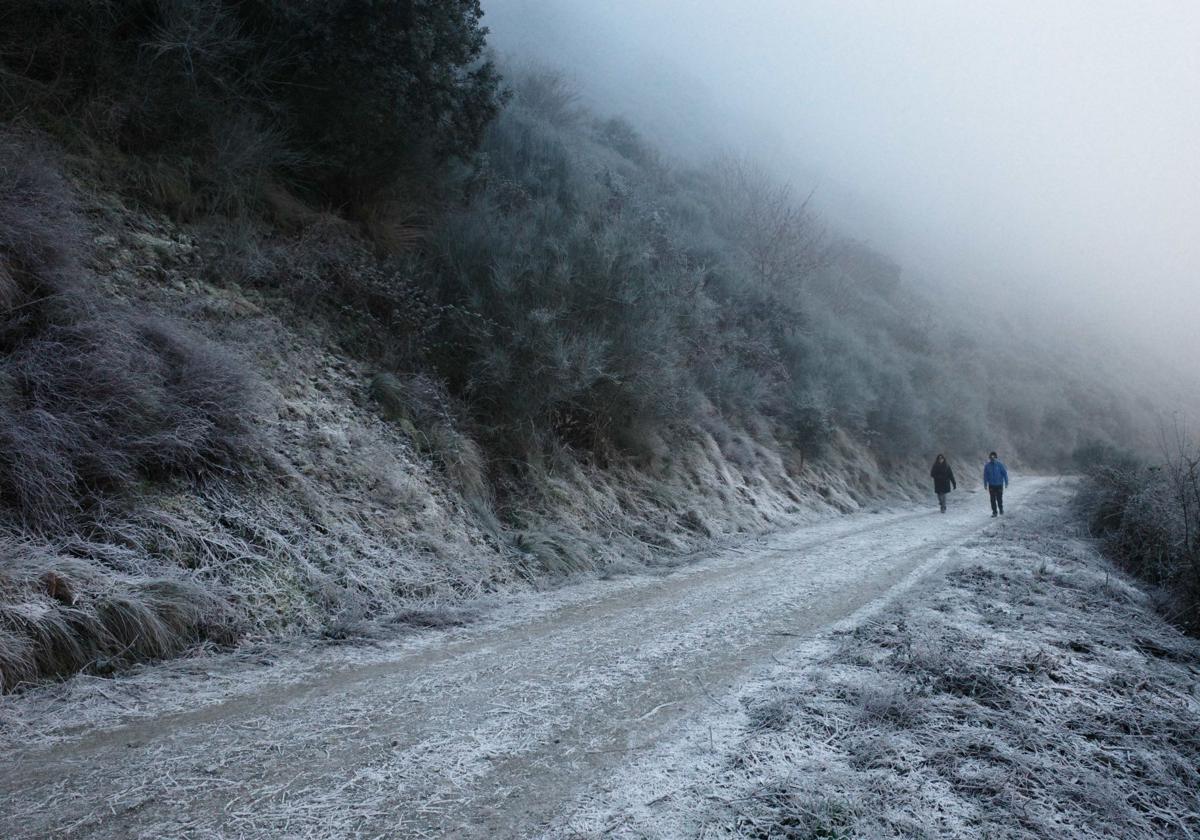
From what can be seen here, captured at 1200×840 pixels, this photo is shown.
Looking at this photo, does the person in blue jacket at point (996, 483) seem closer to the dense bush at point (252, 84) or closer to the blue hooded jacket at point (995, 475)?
the blue hooded jacket at point (995, 475)

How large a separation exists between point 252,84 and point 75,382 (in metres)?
6.86

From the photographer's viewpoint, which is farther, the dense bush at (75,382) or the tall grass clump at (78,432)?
the dense bush at (75,382)

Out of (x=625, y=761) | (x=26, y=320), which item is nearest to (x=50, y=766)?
(x=625, y=761)

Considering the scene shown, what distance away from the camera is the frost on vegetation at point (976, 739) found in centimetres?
319

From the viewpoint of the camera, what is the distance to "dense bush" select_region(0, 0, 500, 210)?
899 cm

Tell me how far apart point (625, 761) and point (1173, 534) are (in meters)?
8.63

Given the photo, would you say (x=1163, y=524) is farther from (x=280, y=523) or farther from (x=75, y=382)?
(x=75, y=382)

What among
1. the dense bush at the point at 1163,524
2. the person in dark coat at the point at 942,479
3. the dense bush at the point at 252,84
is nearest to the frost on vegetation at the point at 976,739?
the dense bush at the point at 1163,524

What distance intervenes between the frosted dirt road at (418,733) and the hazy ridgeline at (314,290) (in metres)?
1.18

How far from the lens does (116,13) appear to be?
960 cm

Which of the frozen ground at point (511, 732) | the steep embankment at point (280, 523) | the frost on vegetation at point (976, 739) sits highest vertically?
the steep embankment at point (280, 523)

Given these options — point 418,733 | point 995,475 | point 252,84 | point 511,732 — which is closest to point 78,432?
point 418,733

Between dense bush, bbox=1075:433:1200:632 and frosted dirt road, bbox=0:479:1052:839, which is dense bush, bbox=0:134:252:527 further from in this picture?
dense bush, bbox=1075:433:1200:632

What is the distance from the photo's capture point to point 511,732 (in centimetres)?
414
